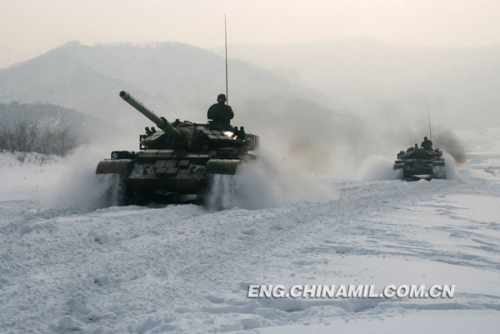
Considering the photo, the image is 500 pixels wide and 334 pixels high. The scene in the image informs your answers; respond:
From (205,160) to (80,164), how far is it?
9.74 ft

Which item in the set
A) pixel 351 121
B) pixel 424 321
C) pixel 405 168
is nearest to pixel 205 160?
pixel 424 321

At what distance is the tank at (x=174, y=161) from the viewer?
10.8m

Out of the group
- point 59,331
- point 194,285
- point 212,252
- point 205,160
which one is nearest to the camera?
point 59,331

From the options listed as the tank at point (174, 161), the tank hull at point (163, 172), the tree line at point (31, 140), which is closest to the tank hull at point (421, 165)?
the tank at point (174, 161)

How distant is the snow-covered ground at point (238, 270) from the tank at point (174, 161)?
1865 mm

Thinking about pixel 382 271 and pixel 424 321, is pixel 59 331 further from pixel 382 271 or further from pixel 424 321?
pixel 382 271

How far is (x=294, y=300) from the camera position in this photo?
3795 millimetres

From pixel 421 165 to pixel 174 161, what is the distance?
1637 cm

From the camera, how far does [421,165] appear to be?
24.5m

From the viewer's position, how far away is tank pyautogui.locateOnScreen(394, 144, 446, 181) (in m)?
24.4

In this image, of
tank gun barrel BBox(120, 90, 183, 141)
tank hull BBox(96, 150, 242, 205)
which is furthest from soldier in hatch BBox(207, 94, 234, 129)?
tank hull BBox(96, 150, 242, 205)

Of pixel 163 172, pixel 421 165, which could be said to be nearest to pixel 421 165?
pixel 421 165

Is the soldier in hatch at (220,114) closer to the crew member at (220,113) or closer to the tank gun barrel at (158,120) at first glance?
the crew member at (220,113)

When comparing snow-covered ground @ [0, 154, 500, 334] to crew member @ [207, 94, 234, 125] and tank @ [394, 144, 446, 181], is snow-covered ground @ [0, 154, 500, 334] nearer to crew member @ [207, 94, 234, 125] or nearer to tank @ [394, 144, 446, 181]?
crew member @ [207, 94, 234, 125]
